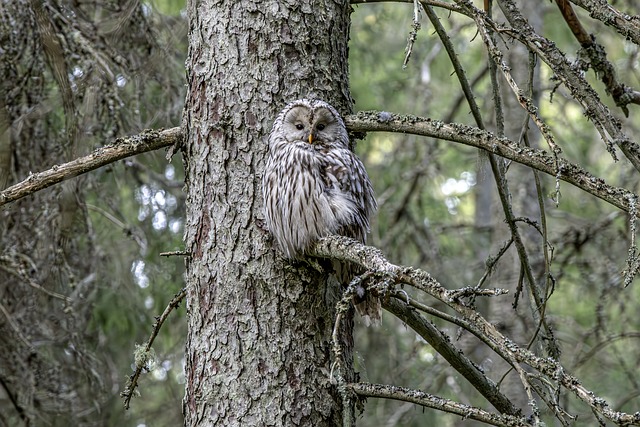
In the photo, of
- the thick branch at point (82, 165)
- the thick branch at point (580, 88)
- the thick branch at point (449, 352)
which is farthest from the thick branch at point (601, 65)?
the thick branch at point (82, 165)

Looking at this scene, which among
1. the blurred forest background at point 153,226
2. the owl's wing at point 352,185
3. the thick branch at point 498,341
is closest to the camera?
the thick branch at point 498,341

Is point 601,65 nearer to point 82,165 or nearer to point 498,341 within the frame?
point 498,341

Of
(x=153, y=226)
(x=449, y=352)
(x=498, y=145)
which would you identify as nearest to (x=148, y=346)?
(x=449, y=352)

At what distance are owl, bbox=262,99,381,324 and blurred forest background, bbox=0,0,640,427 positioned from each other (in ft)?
1.70

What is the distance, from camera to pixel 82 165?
3.17m

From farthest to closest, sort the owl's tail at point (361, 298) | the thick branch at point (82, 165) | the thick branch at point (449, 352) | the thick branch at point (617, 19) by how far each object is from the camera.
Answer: the owl's tail at point (361, 298) → the thick branch at point (82, 165) → the thick branch at point (449, 352) → the thick branch at point (617, 19)

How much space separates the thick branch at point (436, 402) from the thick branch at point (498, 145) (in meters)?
0.70

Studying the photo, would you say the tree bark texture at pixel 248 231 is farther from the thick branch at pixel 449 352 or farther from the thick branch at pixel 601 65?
the thick branch at pixel 601 65

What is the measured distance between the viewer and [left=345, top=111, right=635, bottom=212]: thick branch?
8.17 ft

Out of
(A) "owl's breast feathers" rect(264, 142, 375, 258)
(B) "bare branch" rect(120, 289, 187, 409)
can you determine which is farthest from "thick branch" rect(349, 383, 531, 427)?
(B) "bare branch" rect(120, 289, 187, 409)

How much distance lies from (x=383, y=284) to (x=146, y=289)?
14.7 feet

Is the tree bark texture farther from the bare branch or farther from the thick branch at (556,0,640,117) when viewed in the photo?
the thick branch at (556,0,640,117)

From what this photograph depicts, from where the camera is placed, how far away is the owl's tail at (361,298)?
10.7ft

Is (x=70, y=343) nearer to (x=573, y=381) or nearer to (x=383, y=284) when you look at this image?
(x=383, y=284)
